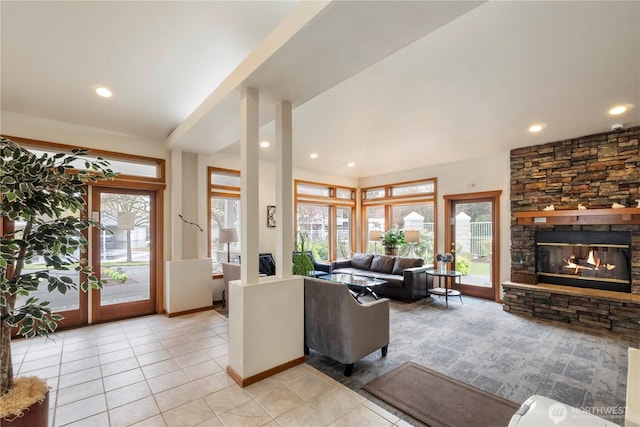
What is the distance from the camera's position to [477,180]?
600cm

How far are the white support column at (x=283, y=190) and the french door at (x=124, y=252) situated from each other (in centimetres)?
293

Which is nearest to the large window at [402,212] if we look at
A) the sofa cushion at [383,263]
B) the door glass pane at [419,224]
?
the door glass pane at [419,224]

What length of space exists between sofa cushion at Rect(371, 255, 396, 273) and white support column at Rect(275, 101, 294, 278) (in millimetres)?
3904

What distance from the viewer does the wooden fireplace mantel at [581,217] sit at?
13.6 feet

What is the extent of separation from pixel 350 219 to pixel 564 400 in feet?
19.9

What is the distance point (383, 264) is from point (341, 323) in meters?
3.91

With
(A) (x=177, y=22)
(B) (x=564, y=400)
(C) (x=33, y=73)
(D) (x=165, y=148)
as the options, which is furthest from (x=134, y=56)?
(B) (x=564, y=400)

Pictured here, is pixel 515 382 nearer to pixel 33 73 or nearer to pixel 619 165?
pixel 619 165

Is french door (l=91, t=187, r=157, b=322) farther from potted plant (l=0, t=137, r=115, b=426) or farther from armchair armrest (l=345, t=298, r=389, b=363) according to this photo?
armchair armrest (l=345, t=298, r=389, b=363)

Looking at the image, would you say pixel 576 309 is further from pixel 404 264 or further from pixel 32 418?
pixel 32 418

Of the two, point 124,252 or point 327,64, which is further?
point 124,252

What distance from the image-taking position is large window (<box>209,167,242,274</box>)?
18.6 feet

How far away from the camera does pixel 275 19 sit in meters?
2.31

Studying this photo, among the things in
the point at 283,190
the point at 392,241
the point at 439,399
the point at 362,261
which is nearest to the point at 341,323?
the point at 439,399
